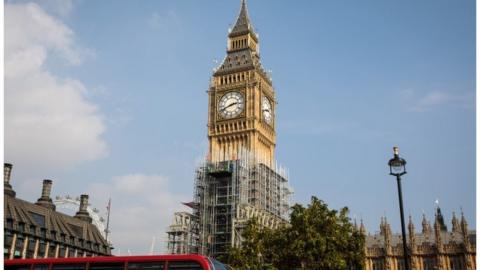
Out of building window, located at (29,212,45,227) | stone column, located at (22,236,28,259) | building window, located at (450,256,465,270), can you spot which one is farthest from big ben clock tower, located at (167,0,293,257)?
building window, located at (450,256,465,270)

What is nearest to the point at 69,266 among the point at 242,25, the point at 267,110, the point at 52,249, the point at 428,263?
the point at 52,249

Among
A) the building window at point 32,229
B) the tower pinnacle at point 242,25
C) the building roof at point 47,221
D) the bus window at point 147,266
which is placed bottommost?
the bus window at point 147,266

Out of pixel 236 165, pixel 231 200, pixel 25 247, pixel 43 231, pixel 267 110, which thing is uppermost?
pixel 267 110

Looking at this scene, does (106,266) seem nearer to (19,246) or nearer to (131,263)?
(131,263)

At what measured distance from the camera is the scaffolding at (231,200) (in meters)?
79.6

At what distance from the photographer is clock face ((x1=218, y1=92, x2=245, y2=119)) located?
91.4 metres

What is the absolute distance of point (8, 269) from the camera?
24.8m

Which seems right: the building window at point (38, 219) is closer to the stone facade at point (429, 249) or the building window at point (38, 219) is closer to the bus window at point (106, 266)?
the stone facade at point (429, 249)

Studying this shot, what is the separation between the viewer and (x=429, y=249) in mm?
89312

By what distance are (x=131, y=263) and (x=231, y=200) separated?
194ft

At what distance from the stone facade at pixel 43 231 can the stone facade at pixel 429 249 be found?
47072 mm

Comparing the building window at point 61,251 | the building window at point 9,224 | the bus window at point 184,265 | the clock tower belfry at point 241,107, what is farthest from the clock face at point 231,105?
the bus window at point 184,265

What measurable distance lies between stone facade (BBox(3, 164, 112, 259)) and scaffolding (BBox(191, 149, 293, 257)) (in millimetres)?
18729

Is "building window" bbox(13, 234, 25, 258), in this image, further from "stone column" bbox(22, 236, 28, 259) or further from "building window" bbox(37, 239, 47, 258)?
"building window" bbox(37, 239, 47, 258)
